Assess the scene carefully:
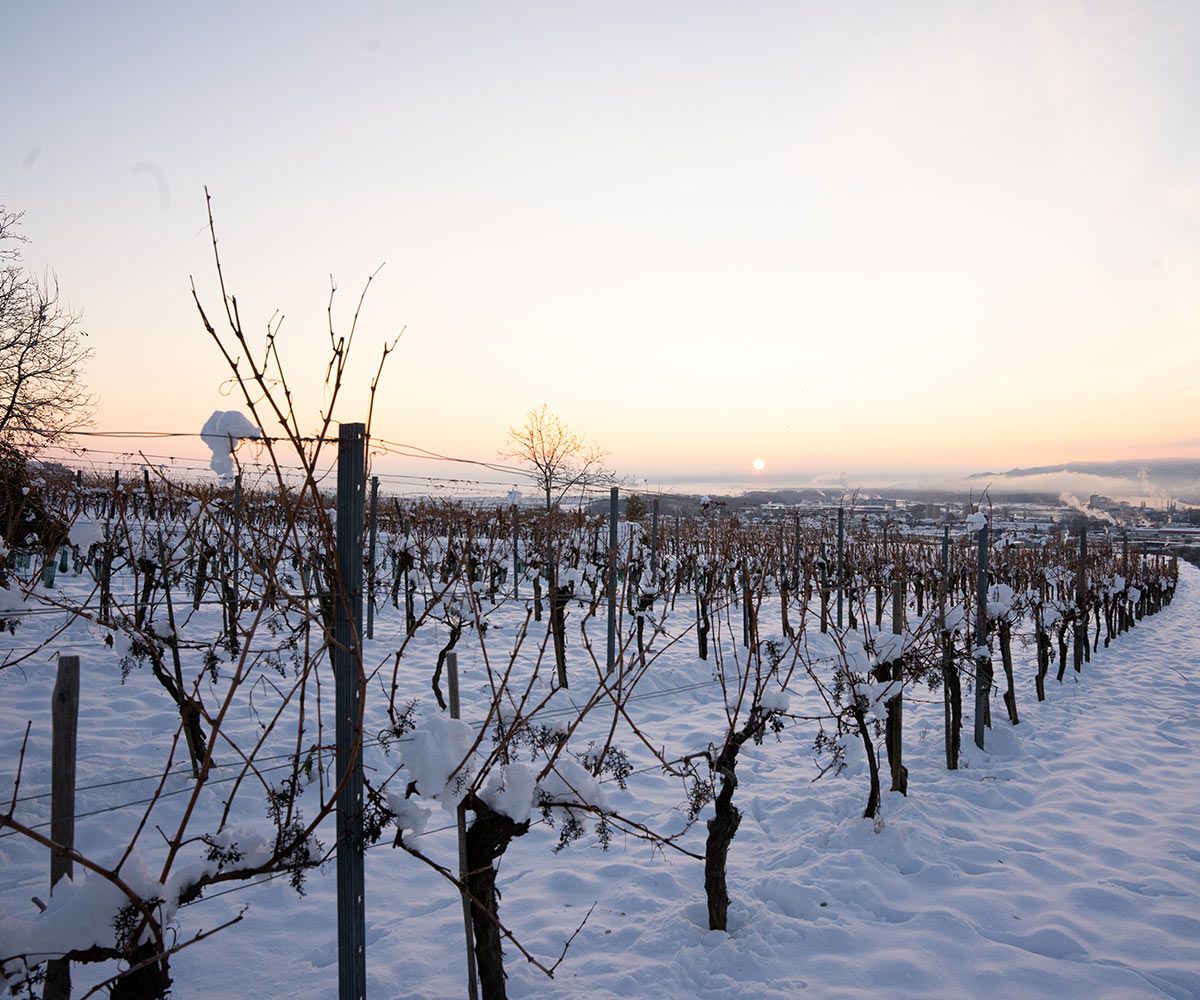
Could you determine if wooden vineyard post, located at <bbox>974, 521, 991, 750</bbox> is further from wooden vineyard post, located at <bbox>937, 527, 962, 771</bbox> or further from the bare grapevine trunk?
the bare grapevine trunk

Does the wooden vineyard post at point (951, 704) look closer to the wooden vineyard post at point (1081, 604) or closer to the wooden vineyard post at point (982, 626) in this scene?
the wooden vineyard post at point (982, 626)

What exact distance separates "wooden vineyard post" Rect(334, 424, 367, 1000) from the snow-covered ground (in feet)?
2.27

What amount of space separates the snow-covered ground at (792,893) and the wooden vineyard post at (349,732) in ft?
2.27

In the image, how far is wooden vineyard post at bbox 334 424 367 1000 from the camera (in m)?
2.06

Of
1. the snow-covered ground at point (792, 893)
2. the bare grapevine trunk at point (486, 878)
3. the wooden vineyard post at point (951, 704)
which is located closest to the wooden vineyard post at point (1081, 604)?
the snow-covered ground at point (792, 893)

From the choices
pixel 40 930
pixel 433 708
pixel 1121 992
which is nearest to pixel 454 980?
pixel 40 930

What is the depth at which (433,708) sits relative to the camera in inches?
243

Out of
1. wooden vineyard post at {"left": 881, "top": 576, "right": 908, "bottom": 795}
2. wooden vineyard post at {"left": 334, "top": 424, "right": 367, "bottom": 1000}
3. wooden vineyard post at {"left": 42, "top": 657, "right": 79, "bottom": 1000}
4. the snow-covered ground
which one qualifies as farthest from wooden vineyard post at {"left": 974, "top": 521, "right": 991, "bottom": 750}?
wooden vineyard post at {"left": 42, "top": 657, "right": 79, "bottom": 1000}

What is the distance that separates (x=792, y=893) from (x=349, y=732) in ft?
7.86

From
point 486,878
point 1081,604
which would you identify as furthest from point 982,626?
point 1081,604

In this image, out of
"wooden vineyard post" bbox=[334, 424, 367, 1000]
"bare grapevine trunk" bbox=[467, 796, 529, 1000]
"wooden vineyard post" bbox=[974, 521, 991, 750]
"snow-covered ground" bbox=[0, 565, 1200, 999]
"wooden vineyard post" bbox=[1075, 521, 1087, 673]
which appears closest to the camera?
"wooden vineyard post" bbox=[334, 424, 367, 1000]

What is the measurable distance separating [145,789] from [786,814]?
382 cm

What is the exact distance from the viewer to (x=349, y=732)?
2.16m

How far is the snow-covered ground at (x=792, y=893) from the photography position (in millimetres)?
2754
